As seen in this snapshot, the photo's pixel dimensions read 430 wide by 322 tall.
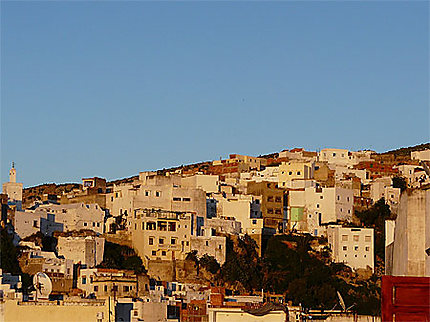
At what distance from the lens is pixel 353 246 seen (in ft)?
207

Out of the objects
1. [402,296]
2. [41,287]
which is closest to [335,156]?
[41,287]

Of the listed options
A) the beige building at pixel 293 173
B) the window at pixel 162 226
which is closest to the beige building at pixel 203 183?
the beige building at pixel 293 173

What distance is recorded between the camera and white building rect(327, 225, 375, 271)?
2467 inches

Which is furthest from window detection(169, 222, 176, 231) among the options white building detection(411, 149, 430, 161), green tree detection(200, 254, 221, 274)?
white building detection(411, 149, 430, 161)

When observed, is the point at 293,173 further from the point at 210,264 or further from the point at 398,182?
the point at 210,264

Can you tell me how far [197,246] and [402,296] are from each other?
46.8 m

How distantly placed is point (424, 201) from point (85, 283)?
38.9 metres

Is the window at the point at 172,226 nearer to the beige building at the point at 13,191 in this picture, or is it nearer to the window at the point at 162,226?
Answer: the window at the point at 162,226

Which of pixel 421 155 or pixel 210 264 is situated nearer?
pixel 210 264

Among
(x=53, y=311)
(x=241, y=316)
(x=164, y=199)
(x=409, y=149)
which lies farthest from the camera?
(x=409, y=149)

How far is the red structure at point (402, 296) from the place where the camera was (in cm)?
1305

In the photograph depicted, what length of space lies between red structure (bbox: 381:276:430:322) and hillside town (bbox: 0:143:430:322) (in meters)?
26.5

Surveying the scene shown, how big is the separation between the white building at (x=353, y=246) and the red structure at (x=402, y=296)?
49.7m

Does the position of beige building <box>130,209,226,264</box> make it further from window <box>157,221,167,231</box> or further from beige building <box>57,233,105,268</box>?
beige building <box>57,233,105,268</box>
